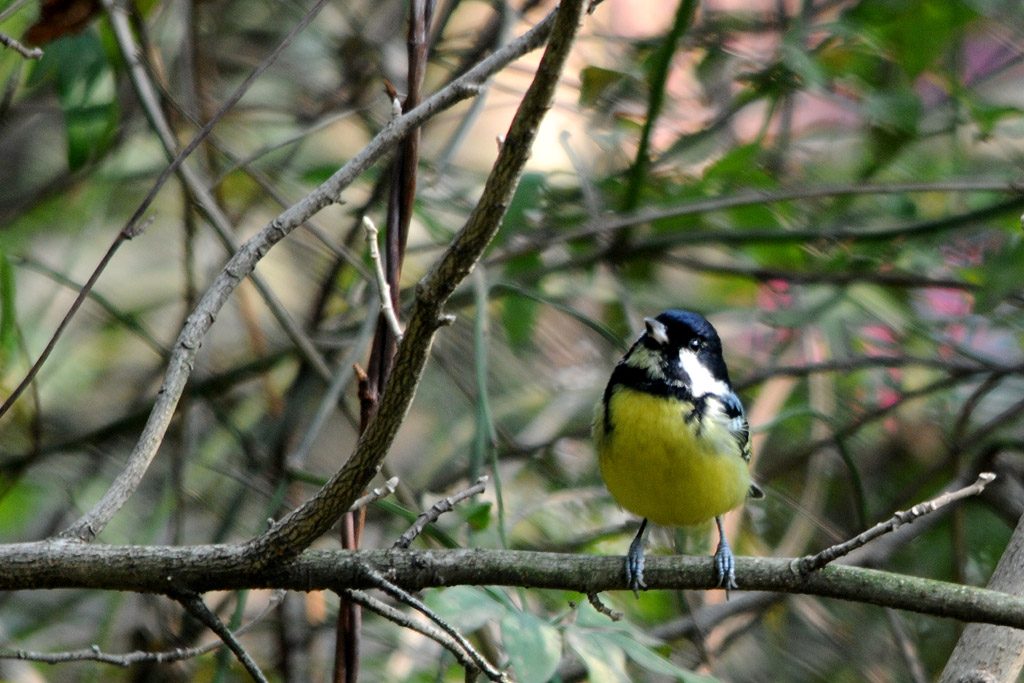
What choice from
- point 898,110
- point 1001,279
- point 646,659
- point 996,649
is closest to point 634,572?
point 646,659

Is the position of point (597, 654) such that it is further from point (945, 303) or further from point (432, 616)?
point (945, 303)

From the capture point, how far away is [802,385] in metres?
4.60

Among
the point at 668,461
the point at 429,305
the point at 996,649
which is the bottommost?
the point at 996,649

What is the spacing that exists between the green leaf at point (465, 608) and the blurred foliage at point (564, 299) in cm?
97

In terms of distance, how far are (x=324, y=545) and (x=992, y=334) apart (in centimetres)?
308

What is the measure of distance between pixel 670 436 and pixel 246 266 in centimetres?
129

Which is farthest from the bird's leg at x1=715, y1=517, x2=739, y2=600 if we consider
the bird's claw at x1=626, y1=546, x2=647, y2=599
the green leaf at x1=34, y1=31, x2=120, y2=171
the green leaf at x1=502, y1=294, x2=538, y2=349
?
the green leaf at x1=34, y1=31, x2=120, y2=171

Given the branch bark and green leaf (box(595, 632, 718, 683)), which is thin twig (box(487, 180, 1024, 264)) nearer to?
the branch bark

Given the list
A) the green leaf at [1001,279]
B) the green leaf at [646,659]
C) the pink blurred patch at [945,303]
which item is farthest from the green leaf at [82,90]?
the pink blurred patch at [945,303]

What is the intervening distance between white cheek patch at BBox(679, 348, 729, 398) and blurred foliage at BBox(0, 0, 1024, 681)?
0.98 ft

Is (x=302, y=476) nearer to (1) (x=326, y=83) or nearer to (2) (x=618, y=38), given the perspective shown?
(2) (x=618, y=38)

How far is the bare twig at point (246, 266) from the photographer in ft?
6.21

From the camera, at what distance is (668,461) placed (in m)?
2.78

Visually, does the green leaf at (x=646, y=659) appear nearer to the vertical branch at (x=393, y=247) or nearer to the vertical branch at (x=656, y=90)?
the vertical branch at (x=393, y=247)
